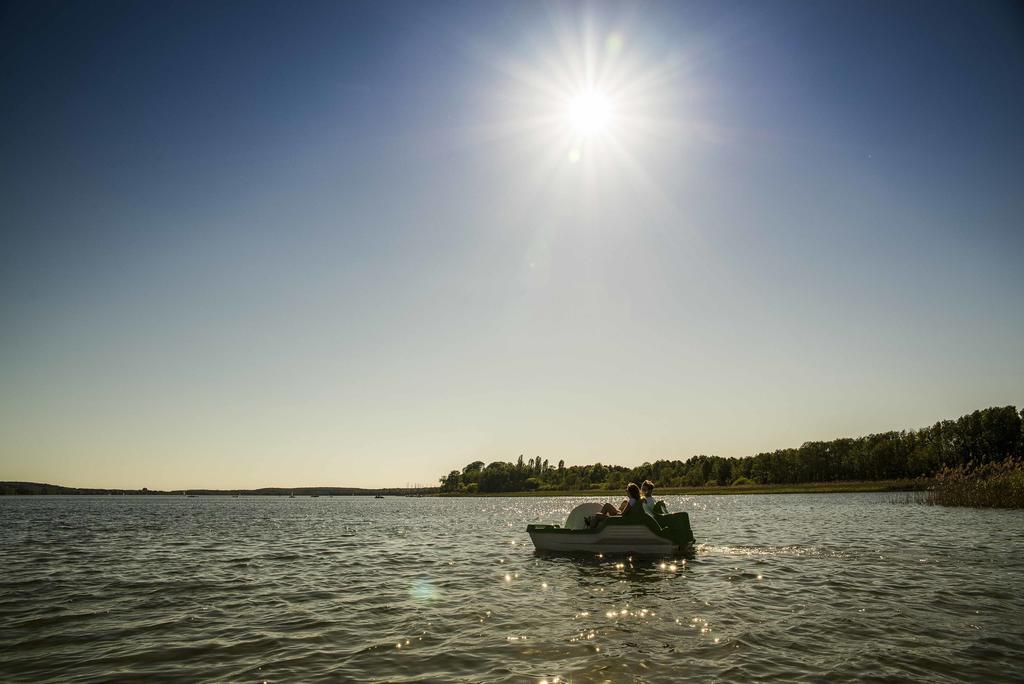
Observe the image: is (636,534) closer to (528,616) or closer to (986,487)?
(528,616)

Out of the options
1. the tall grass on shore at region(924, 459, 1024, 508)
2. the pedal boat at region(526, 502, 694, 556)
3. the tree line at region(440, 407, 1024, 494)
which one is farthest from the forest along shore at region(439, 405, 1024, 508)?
the pedal boat at region(526, 502, 694, 556)

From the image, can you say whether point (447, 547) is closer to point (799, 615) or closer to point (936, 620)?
point (799, 615)

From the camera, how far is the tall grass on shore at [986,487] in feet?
131

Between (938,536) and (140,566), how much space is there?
35584 millimetres

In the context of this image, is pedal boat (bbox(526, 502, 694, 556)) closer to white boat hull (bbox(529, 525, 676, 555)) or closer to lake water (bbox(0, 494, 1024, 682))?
white boat hull (bbox(529, 525, 676, 555))

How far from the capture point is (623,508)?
78.2 feet

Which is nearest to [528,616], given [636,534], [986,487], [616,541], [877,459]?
[636,534]

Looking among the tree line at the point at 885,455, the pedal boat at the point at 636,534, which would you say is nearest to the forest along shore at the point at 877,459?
the tree line at the point at 885,455

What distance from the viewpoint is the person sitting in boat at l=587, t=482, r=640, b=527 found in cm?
2296

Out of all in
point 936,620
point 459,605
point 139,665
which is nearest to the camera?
point 139,665

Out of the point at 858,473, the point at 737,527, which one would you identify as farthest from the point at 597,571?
the point at 858,473

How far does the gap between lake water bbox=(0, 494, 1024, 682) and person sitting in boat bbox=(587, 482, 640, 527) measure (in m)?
1.93

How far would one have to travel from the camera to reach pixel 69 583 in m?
17.6

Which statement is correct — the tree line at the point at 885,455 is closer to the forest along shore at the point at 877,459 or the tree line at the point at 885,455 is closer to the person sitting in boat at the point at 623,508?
the forest along shore at the point at 877,459
